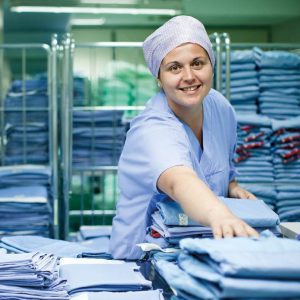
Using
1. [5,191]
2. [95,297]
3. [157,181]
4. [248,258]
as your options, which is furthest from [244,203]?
[5,191]

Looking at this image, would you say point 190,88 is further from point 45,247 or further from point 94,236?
point 94,236

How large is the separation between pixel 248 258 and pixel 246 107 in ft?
8.35

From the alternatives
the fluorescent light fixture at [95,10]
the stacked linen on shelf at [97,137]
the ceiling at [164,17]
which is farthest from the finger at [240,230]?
the fluorescent light fixture at [95,10]

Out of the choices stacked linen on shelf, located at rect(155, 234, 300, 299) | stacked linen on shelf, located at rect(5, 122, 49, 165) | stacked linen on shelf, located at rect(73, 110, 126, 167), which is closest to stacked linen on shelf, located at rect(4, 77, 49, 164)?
stacked linen on shelf, located at rect(5, 122, 49, 165)

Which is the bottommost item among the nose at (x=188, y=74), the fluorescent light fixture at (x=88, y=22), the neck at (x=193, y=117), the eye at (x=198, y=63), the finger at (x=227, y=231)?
the finger at (x=227, y=231)

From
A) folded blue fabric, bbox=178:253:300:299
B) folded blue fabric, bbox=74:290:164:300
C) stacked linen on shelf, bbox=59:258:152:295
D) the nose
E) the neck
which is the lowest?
folded blue fabric, bbox=74:290:164:300

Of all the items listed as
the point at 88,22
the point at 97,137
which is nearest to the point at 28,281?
the point at 97,137

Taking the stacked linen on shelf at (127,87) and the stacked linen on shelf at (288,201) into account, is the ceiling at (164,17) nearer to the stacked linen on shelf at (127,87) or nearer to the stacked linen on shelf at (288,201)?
the stacked linen on shelf at (127,87)

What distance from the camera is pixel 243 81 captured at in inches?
139

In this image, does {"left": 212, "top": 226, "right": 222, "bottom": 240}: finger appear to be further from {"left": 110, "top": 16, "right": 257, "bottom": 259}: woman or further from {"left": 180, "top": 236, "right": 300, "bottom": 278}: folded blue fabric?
{"left": 110, "top": 16, "right": 257, "bottom": 259}: woman

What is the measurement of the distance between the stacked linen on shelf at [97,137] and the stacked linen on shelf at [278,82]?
0.83m

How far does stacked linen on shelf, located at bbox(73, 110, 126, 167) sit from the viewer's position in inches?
152

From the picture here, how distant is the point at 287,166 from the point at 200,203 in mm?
2166

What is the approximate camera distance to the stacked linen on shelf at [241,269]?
104 cm
